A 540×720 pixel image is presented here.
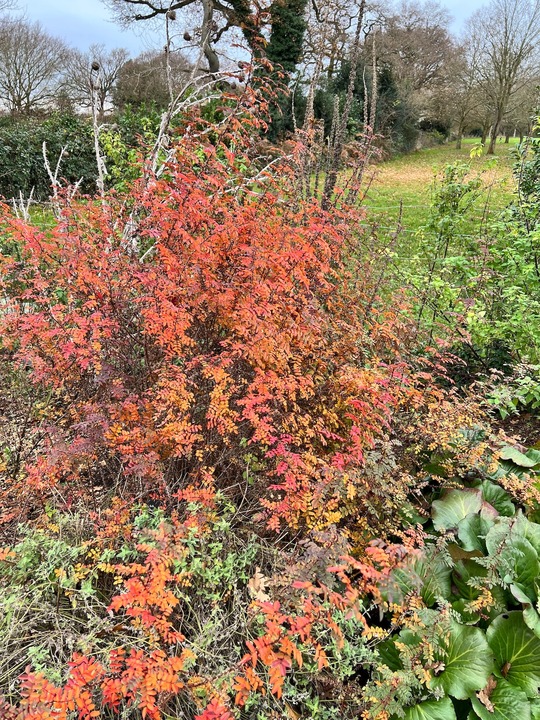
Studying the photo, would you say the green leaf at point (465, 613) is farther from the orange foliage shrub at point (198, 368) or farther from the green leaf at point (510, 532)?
the orange foliage shrub at point (198, 368)

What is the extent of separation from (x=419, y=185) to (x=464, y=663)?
13727mm

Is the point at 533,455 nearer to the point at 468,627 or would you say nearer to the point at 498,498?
the point at 498,498

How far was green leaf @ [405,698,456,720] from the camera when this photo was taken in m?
1.57

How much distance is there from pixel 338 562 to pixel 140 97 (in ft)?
59.4

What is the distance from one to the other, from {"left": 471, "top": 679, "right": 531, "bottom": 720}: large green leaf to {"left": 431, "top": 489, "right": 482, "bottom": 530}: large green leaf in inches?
26.9

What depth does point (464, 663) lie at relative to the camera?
167 centimetres

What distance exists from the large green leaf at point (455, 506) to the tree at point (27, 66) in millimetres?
19035

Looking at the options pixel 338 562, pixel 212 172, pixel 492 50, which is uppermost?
pixel 492 50

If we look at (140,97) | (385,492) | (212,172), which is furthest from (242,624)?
(140,97)

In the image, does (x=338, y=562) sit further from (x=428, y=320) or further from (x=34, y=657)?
(x=428, y=320)

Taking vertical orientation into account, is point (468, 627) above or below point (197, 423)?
below

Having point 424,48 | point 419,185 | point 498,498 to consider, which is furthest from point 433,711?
point 424,48

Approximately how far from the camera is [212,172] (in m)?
2.94

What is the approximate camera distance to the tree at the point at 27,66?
16.2 meters
